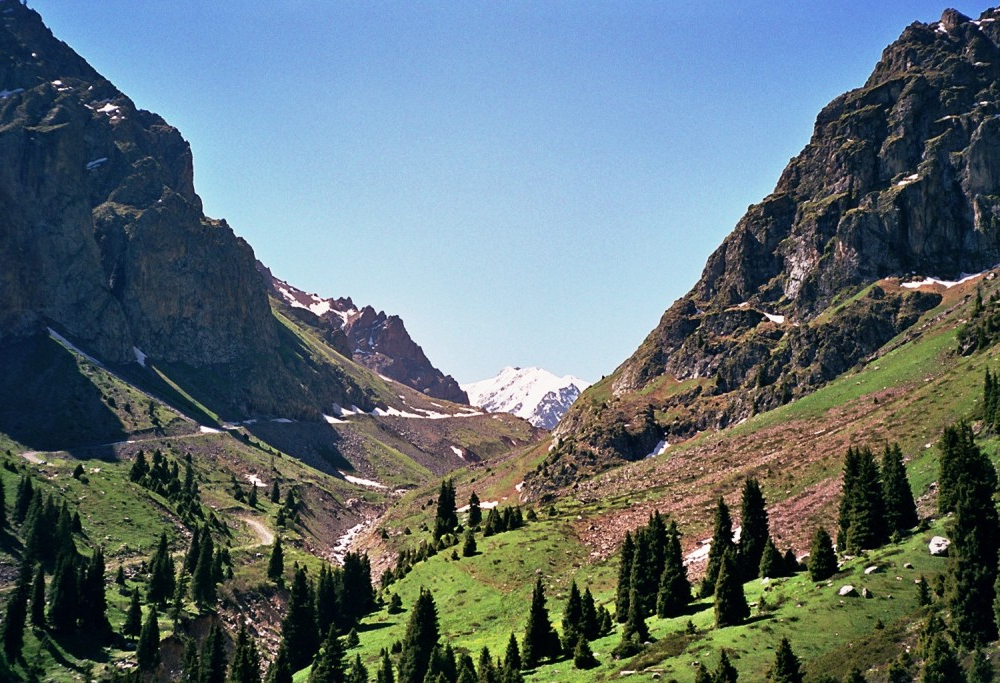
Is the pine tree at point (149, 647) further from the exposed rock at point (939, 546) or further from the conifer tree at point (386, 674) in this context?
the exposed rock at point (939, 546)

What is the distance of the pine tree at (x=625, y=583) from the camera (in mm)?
88438

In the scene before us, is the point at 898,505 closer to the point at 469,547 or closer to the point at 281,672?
the point at 281,672

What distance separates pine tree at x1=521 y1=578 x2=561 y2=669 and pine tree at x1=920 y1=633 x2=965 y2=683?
3637 cm

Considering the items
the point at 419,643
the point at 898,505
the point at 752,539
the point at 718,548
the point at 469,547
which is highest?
the point at 469,547

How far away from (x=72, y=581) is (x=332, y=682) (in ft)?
173

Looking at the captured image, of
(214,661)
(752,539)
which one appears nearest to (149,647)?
(214,661)

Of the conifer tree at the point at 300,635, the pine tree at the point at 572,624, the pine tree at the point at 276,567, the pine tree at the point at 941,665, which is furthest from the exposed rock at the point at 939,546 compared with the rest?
the pine tree at the point at 276,567

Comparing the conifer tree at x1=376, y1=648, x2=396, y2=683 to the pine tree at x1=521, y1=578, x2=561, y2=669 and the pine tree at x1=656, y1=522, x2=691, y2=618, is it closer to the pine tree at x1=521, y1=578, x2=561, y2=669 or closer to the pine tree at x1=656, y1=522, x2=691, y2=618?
the pine tree at x1=521, y1=578, x2=561, y2=669

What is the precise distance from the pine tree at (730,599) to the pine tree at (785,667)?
1123 centimetres

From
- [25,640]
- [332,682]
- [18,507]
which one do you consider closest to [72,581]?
[25,640]

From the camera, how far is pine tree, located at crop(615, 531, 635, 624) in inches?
3482

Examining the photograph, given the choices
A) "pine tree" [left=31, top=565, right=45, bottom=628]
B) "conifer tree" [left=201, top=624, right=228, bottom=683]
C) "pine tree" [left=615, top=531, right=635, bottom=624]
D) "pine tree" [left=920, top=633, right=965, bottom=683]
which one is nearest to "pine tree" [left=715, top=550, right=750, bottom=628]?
"pine tree" [left=920, top=633, right=965, bottom=683]

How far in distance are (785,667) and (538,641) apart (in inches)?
1218

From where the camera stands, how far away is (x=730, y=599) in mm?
→ 70000
